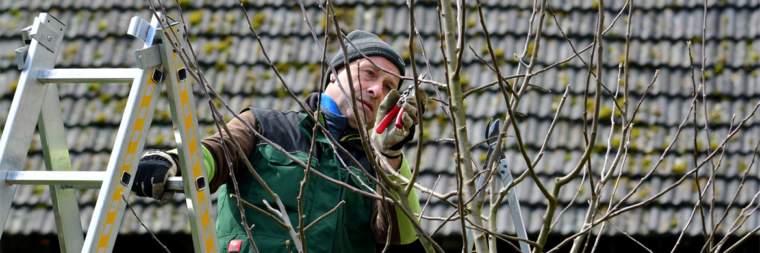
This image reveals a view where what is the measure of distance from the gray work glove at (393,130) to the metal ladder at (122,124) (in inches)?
19.4

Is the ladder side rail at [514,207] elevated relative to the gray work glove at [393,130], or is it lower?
lower

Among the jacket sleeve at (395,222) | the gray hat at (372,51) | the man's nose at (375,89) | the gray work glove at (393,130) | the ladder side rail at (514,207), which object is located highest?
the gray hat at (372,51)

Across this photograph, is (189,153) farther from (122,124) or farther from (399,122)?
(399,122)

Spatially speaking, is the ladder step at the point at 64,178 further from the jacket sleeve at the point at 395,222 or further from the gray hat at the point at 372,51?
the gray hat at the point at 372,51

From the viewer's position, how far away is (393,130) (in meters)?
2.02

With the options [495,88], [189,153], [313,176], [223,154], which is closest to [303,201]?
[313,176]

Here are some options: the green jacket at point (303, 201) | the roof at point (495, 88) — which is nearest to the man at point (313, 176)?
the green jacket at point (303, 201)

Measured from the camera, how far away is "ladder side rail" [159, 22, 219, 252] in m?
1.78

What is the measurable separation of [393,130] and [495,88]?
252cm

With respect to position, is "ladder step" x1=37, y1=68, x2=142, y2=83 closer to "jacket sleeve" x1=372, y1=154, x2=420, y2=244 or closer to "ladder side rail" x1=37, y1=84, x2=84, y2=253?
"ladder side rail" x1=37, y1=84, x2=84, y2=253

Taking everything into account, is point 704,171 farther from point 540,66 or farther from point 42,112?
point 42,112

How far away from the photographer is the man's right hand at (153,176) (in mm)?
1785

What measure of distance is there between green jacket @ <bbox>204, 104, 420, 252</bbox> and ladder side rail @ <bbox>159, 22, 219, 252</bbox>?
0.15 meters

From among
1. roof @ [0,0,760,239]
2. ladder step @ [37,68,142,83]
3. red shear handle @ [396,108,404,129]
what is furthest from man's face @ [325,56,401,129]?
roof @ [0,0,760,239]
